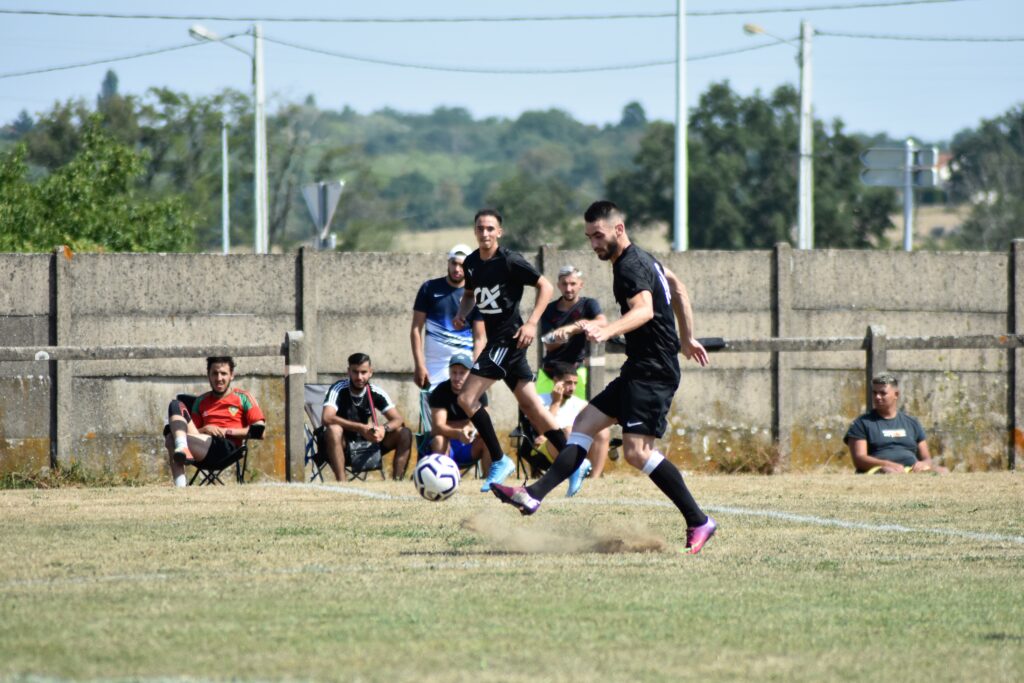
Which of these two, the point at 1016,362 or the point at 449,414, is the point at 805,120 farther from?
the point at 449,414

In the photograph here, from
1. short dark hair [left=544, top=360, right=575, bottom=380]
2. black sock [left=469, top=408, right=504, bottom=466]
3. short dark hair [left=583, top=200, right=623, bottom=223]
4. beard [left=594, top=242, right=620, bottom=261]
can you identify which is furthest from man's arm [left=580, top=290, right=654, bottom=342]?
short dark hair [left=544, top=360, right=575, bottom=380]

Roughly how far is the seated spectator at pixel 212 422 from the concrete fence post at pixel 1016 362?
27.4 feet

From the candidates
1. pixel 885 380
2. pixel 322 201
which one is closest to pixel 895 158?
pixel 322 201

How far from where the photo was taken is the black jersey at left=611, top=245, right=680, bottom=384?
8320mm

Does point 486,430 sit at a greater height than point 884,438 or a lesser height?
greater

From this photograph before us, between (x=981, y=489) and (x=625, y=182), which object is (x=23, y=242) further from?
(x=625, y=182)

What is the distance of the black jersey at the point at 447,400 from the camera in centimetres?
1364

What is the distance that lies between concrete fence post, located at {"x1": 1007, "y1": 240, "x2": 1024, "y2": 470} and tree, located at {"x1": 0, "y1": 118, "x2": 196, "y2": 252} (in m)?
11.6

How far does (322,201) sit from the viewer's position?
2134cm

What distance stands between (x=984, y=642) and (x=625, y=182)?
71212mm

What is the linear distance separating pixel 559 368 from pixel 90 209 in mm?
13335

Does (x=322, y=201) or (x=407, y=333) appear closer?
(x=407, y=333)

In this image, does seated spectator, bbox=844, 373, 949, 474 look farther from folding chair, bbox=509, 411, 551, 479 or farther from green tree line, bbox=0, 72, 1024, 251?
green tree line, bbox=0, 72, 1024, 251

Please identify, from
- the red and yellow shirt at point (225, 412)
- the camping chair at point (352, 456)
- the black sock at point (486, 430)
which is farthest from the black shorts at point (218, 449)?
the black sock at point (486, 430)
